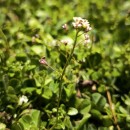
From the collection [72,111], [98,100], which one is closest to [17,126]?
[72,111]

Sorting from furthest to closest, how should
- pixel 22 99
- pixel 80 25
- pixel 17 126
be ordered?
pixel 22 99
pixel 17 126
pixel 80 25

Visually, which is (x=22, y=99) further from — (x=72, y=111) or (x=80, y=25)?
(x=80, y=25)

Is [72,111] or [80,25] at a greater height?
[80,25]

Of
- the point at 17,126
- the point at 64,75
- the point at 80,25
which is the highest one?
the point at 80,25

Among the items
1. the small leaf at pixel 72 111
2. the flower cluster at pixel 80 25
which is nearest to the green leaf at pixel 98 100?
the small leaf at pixel 72 111

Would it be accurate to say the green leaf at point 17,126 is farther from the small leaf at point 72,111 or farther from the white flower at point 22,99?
the small leaf at point 72,111

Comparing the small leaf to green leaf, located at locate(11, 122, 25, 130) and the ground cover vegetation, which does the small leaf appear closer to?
the ground cover vegetation

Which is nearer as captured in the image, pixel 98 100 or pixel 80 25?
pixel 80 25

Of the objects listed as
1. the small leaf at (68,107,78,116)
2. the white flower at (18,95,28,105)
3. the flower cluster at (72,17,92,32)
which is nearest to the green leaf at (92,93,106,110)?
the small leaf at (68,107,78,116)

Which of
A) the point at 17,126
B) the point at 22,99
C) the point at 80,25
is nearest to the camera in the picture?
the point at 80,25
